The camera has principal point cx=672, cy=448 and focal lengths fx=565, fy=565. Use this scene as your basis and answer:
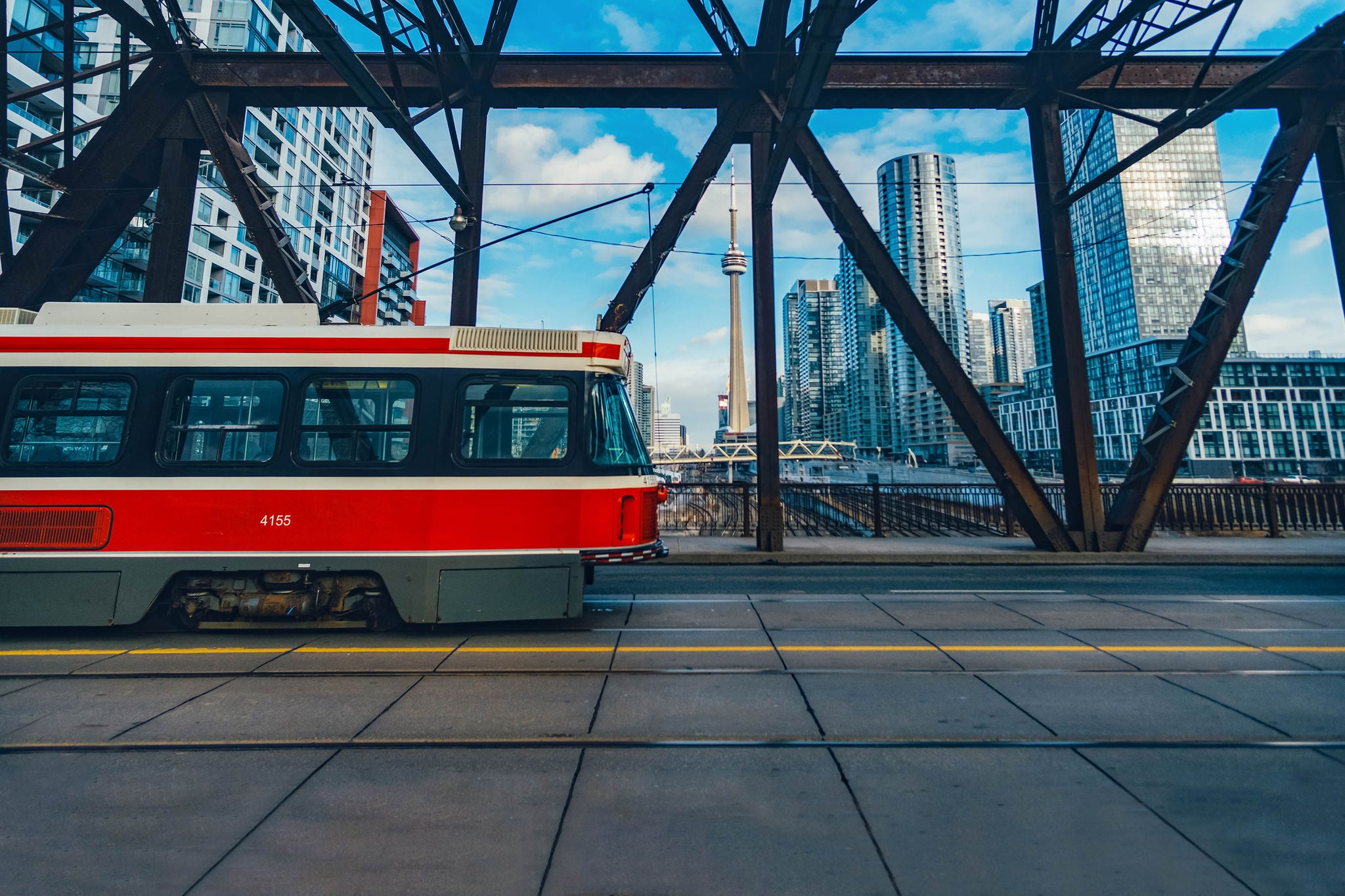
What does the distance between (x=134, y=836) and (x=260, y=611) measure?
3685 mm

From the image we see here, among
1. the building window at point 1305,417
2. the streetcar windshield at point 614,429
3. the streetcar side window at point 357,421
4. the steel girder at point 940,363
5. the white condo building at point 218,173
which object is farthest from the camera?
the building window at point 1305,417

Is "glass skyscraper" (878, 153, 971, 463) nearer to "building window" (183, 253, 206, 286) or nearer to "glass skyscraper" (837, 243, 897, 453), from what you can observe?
"glass skyscraper" (837, 243, 897, 453)

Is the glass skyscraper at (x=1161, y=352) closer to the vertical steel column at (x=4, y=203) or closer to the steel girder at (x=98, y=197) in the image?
the steel girder at (x=98, y=197)

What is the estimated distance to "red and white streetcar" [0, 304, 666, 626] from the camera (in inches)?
228

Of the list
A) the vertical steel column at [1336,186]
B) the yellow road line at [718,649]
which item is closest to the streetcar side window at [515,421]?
the yellow road line at [718,649]

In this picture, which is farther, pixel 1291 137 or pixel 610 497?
pixel 1291 137

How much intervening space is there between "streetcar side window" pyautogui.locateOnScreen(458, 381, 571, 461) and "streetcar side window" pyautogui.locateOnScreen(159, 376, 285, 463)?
2012mm

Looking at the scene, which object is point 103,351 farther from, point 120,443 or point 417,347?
point 417,347

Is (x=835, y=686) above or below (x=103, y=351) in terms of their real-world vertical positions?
below

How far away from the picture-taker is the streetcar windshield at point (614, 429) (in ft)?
20.7

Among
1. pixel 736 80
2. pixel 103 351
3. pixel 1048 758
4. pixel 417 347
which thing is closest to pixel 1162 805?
pixel 1048 758

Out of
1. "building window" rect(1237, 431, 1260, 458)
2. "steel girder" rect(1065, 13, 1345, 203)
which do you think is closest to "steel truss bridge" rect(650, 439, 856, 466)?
"steel girder" rect(1065, 13, 1345, 203)

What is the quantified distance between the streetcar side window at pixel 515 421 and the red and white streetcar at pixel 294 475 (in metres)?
0.02

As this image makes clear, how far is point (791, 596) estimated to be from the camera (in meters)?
8.26
